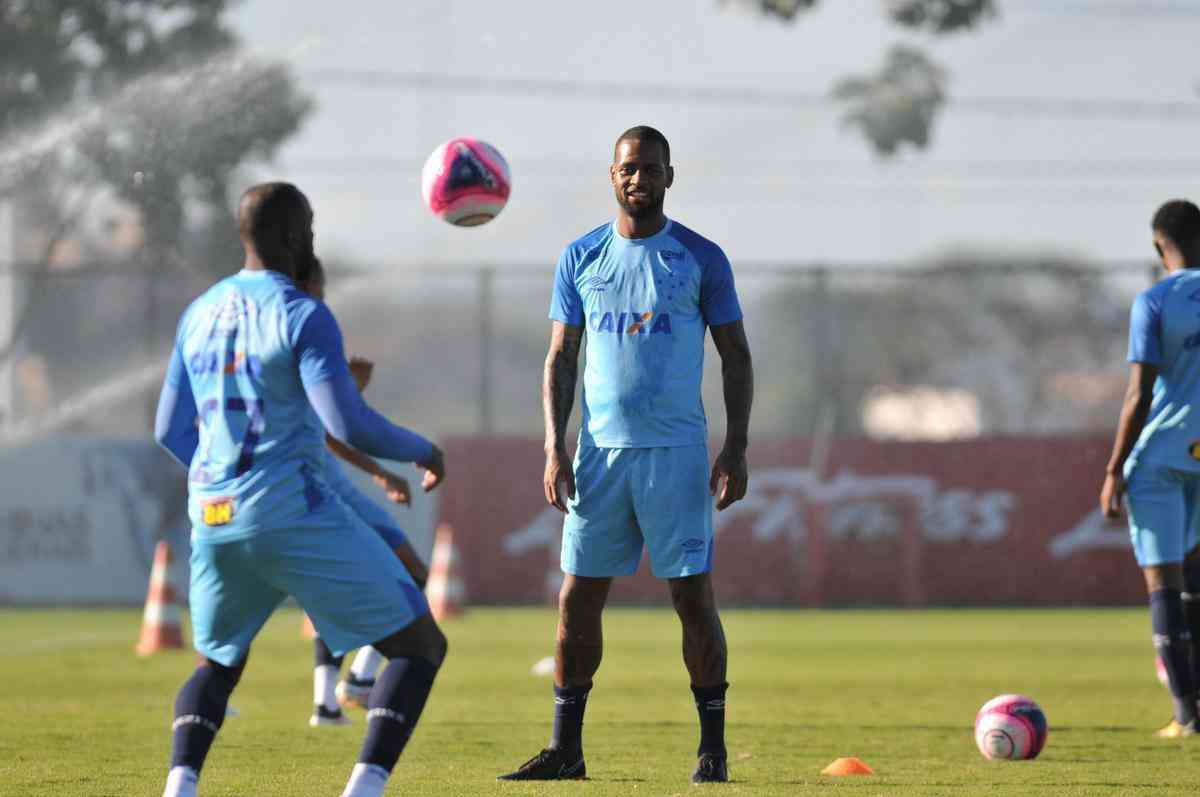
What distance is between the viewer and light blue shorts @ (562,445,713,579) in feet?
24.2

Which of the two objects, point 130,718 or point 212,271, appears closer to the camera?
point 130,718

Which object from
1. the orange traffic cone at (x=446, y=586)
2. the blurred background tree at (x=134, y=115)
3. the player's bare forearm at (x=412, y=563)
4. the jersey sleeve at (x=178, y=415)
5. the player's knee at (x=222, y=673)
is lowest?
the orange traffic cone at (x=446, y=586)

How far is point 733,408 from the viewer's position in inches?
294

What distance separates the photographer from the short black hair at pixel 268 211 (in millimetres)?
5883

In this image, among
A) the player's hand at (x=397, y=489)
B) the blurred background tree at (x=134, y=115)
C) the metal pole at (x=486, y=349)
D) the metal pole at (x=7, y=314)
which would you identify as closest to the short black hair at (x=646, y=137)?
the player's hand at (x=397, y=489)

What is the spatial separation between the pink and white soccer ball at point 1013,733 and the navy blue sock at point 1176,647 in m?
1.06

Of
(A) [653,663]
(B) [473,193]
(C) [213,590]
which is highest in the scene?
(B) [473,193]

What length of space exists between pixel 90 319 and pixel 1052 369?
1366 centimetres

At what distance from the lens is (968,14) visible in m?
21.0

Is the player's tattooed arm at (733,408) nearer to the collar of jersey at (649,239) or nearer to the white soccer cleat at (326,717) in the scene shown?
the collar of jersey at (649,239)

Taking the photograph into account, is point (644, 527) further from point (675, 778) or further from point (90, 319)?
point (90, 319)

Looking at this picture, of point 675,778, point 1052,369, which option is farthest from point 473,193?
point 1052,369

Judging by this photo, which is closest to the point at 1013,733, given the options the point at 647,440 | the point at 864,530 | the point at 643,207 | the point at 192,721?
the point at 647,440

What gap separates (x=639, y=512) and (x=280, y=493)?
1.97 meters
